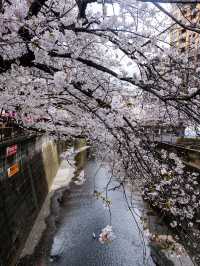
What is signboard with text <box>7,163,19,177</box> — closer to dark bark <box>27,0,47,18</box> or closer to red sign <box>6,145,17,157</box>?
red sign <box>6,145,17,157</box>

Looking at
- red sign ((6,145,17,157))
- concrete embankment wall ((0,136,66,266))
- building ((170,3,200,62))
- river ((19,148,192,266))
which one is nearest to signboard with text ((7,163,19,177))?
concrete embankment wall ((0,136,66,266))

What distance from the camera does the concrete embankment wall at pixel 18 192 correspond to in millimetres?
→ 11586

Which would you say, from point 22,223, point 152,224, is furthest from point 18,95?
point 152,224

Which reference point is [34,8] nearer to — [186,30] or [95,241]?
[186,30]

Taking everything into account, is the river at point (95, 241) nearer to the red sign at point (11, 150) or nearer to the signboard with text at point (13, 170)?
the signboard with text at point (13, 170)

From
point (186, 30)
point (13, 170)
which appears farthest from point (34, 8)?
point (13, 170)

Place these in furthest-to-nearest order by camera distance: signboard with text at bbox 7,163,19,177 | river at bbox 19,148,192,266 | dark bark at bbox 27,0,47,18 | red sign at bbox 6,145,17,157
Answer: signboard with text at bbox 7,163,19,177 < red sign at bbox 6,145,17,157 < river at bbox 19,148,192,266 < dark bark at bbox 27,0,47,18

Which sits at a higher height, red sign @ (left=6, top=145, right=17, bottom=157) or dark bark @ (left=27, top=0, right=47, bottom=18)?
dark bark @ (left=27, top=0, right=47, bottom=18)

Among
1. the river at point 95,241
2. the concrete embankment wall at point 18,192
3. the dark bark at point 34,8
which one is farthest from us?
the river at point 95,241

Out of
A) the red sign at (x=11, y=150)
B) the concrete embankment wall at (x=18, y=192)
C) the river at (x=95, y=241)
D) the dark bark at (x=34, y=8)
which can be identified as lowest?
the river at (x=95, y=241)

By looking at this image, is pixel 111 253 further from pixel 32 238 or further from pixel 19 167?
pixel 19 167

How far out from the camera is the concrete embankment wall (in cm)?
1159

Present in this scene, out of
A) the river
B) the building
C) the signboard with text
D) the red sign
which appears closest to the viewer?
the building

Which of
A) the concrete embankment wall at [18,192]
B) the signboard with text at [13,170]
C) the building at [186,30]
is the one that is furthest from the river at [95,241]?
the building at [186,30]
